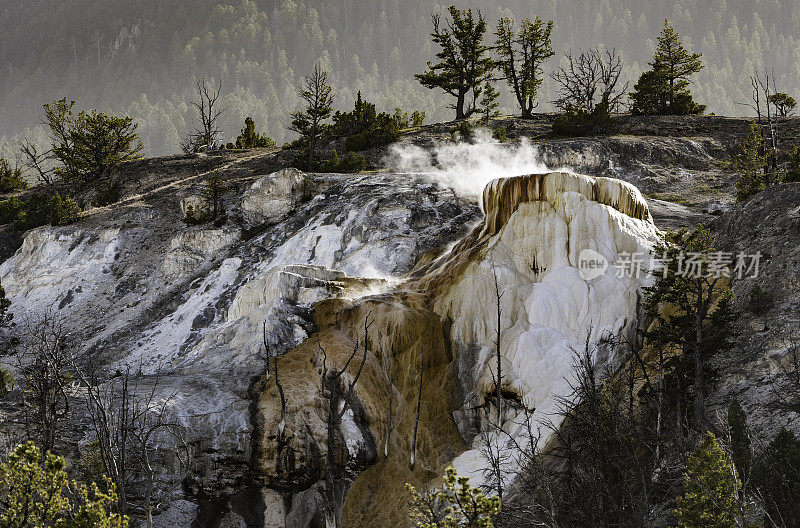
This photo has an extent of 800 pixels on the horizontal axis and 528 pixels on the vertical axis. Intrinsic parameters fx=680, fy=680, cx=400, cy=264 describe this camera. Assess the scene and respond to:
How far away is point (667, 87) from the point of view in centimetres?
5075

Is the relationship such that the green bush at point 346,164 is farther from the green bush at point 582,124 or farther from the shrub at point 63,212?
the shrub at point 63,212

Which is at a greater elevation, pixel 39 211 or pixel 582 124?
pixel 582 124

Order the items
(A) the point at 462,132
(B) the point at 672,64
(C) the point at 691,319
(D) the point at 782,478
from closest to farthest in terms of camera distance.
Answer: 1. (D) the point at 782,478
2. (C) the point at 691,319
3. (A) the point at 462,132
4. (B) the point at 672,64

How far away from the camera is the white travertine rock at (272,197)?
3894 cm

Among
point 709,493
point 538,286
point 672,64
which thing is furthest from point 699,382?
point 672,64

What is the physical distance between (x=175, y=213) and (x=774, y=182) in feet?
105

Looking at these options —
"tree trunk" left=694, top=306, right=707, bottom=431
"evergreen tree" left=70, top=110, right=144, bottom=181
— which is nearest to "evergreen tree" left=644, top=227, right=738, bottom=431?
"tree trunk" left=694, top=306, right=707, bottom=431

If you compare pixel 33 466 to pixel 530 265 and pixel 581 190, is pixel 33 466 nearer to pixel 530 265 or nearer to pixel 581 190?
pixel 530 265

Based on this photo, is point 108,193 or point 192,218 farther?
point 108,193

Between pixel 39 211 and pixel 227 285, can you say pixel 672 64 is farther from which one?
pixel 39 211

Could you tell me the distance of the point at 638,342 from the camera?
22250mm

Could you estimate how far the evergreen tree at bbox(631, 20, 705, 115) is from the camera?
50500 mm

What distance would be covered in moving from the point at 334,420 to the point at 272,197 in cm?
2190

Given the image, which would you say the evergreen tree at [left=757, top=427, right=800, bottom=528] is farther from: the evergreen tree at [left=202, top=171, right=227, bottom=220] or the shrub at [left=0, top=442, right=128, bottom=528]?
the evergreen tree at [left=202, top=171, right=227, bottom=220]
